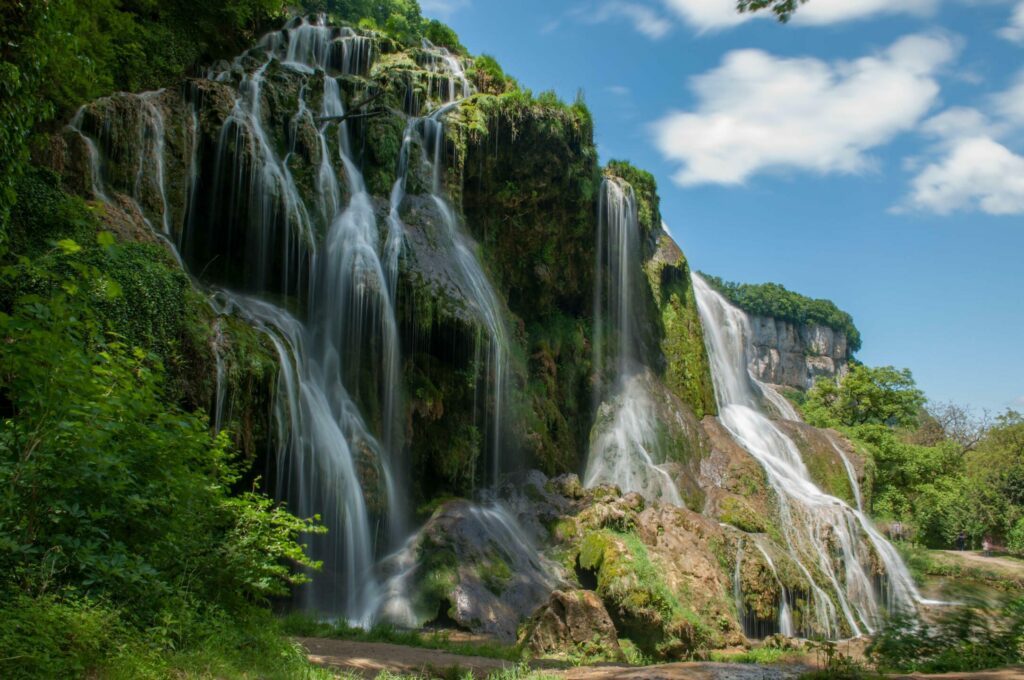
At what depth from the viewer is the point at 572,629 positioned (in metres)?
11.0

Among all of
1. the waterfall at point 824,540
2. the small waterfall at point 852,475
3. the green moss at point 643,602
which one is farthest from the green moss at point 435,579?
the small waterfall at point 852,475

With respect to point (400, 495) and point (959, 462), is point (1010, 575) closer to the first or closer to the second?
point (959, 462)

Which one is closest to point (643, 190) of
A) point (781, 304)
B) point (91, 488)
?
point (91, 488)

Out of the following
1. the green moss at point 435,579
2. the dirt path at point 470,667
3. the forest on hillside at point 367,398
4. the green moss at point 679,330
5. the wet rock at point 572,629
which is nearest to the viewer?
the forest on hillside at point 367,398

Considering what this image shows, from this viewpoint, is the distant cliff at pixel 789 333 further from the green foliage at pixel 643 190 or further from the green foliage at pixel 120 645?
the green foliage at pixel 120 645

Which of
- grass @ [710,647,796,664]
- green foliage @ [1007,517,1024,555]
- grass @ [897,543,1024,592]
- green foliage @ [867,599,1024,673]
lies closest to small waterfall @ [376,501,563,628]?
grass @ [710,647,796,664]

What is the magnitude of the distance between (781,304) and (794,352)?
7262 mm

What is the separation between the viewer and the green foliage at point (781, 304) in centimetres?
10544

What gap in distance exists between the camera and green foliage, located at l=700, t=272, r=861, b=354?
346ft

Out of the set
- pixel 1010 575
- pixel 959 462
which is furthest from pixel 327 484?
pixel 959 462

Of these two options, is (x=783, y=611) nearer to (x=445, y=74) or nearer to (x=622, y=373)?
(x=622, y=373)

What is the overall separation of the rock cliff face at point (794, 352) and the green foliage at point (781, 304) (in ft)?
3.16

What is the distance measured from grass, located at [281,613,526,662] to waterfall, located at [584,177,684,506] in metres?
10.9

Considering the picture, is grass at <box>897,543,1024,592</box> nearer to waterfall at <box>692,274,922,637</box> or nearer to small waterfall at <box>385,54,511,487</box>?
waterfall at <box>692,274,922,637</box>
